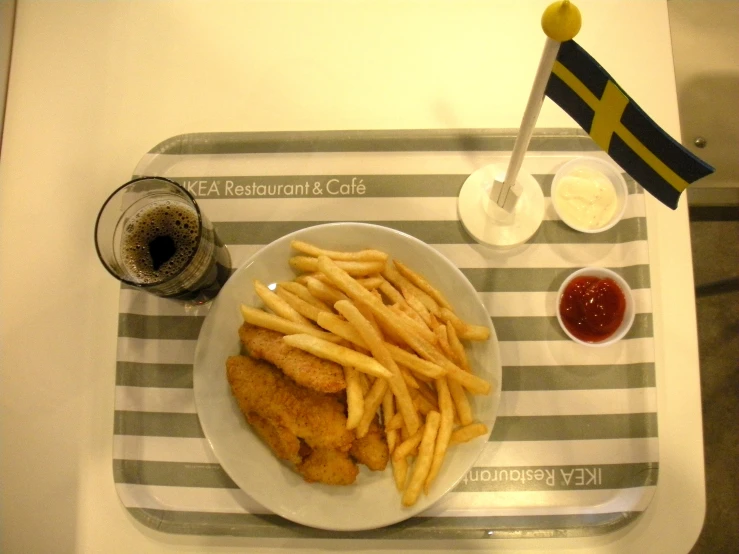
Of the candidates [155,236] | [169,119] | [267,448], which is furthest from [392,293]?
[169,119]

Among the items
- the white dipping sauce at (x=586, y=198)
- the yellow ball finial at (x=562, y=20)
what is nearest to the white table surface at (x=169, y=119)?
the white dipping sauce at (x=586, y=198)

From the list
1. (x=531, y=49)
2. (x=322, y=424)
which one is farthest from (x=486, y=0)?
(x=322, y=424)

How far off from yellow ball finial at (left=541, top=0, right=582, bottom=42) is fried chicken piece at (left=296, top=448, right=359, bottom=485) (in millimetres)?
1081

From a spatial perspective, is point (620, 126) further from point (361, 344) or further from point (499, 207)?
point (361, 344)

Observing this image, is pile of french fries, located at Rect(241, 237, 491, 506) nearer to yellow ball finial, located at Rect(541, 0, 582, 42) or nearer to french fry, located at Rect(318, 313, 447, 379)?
french fry, located at Rect(318, 313, 447, 379)

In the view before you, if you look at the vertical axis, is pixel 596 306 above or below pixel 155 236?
below

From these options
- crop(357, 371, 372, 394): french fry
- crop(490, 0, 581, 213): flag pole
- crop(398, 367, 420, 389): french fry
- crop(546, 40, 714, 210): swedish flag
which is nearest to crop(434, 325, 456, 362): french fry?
crop(398, 367, 420, 389): french fry

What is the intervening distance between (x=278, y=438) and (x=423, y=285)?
568 mm

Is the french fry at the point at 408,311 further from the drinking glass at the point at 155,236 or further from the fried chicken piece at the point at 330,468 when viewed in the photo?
the drinking glass at the point at 155,236

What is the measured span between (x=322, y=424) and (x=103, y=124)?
1224 mm

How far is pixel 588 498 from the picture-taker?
1467mm

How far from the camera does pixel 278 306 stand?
140cm

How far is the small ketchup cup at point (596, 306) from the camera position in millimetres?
1498

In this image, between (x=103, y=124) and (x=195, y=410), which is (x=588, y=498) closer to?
(x=195, y=410)
